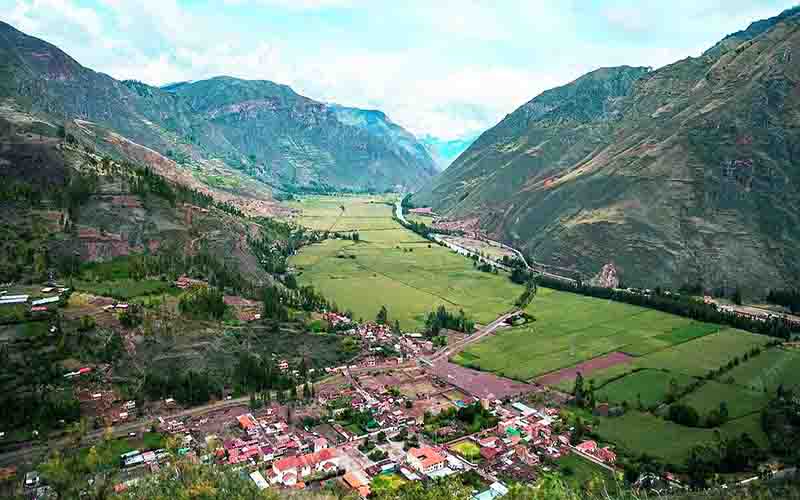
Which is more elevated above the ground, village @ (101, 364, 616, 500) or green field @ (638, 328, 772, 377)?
green field @ (638, 328, 772, 377)

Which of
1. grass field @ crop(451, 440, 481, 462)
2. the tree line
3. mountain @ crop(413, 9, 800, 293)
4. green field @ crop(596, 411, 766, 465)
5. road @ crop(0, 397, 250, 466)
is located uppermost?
mountain @ crop(413, 9, 800, 293)

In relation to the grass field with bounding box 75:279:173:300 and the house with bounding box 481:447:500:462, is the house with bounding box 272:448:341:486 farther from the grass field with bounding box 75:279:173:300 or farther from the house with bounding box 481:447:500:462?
the grass field with bounding box 75:279:173:300

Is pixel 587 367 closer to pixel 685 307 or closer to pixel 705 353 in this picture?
pixel 705 353

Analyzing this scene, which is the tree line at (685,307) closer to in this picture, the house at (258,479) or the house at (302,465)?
the house at (302,465)

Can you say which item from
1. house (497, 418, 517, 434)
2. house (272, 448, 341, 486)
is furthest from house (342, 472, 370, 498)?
house (497, 418, 517, 434)

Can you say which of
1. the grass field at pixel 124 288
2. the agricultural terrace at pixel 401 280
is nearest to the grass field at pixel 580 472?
the agricultural terrace at pixel 401 280

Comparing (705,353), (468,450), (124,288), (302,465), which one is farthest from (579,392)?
(124,288)
